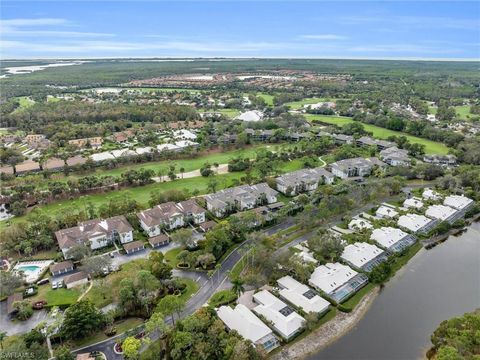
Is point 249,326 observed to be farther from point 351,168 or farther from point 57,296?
point 351,168

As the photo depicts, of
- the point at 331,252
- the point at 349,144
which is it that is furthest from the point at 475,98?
the point at 331,252

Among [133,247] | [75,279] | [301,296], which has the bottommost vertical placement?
[75,279]

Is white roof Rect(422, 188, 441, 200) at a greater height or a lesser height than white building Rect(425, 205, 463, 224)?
greater

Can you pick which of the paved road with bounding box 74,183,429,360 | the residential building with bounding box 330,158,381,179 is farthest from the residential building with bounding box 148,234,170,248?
the residential building with bounding box 330,158,381,179

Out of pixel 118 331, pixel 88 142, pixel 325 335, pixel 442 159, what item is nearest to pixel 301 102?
Result: pixel 442 159

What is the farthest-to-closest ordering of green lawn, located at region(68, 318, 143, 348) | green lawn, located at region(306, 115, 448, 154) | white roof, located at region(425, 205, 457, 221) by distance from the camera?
green lawn, located at region(306, 115, 448, 154) < white roof, located at region(425, 205, 457, 221) < green lawn, located at region(68, 318, 143, 348)

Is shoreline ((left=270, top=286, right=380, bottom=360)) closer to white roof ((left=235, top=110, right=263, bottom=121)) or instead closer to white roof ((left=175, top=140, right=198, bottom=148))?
white roof ((left=175, top=140, right=198, bottom=148))

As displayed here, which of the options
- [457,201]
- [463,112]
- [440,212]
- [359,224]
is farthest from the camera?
[463,112]
